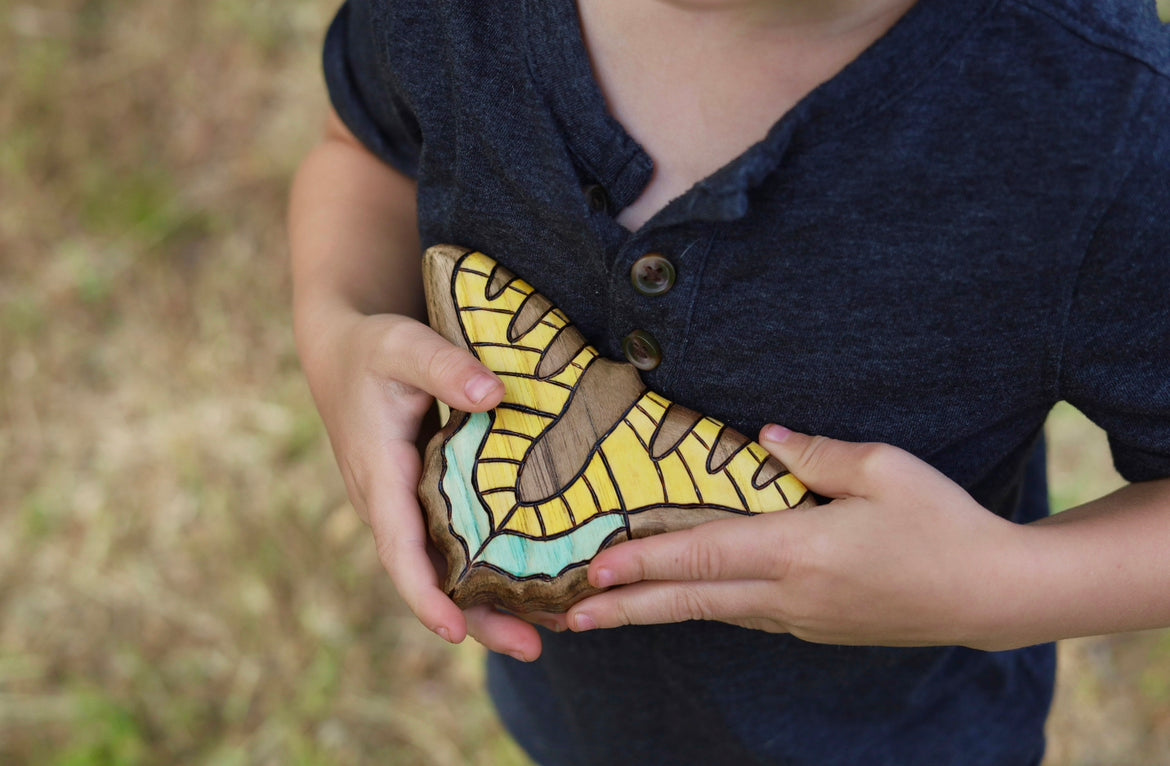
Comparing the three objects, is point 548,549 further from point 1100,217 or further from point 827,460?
point 1100,217

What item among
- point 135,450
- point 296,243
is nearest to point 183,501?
point 135,450

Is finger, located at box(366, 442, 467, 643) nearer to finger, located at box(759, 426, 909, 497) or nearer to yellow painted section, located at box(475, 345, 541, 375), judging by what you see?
yellow painted section, located at box(475, 345, 541, 375)

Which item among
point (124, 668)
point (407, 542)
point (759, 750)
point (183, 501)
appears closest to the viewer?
point (407, 542)

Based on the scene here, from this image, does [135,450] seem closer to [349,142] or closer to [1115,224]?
[349,142]

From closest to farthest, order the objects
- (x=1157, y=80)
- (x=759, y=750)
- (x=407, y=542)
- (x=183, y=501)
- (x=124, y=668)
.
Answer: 1. (x=1157, y=80)
2. (x=407, y=542)
3. (x=759, y=750)
4. (x=124, y=668)
5. (x=183, y=501)

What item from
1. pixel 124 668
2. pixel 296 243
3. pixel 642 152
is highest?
pixel 642 152

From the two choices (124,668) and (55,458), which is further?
(55,458)
